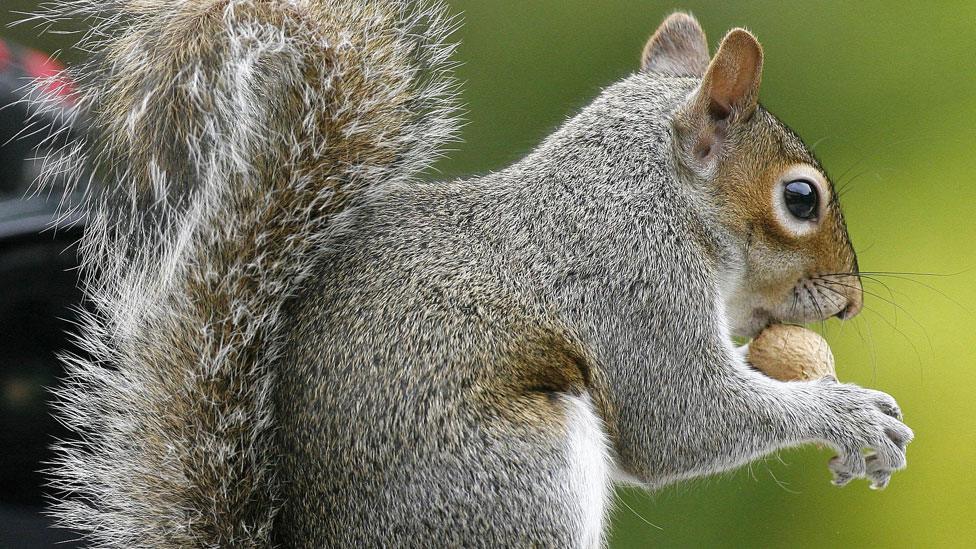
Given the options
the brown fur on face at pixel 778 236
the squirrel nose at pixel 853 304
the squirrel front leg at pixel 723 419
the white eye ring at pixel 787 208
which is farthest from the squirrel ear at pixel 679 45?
the squirrel front leg at pixel 723 419

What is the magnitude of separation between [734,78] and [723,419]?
0.69 m

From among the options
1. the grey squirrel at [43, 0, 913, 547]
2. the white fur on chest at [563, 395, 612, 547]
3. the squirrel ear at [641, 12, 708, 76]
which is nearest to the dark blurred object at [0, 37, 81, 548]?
the grey squirrel at [43, 0, 913, 547]

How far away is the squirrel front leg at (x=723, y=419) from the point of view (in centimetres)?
187

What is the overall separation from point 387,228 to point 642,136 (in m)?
0.60

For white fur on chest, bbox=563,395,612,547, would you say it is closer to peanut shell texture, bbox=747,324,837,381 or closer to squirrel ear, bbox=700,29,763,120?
peanut shell texture, bbox=747,324,837,381

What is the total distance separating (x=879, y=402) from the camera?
1981 mm

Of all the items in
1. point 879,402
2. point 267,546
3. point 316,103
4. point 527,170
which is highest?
point 316,103

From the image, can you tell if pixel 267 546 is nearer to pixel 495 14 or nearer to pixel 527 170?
pixel 527 170


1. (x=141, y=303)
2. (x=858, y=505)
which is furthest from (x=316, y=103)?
(x=858, y=505)

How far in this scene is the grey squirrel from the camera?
1.58 m

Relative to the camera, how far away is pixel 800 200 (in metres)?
2.01

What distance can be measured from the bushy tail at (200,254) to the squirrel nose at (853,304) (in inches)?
43.3

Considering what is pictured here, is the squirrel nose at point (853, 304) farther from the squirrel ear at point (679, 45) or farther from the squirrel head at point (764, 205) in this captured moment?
the squirrel ear at point (679, 45)

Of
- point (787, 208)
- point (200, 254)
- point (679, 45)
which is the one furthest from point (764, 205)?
point (200, 254)
